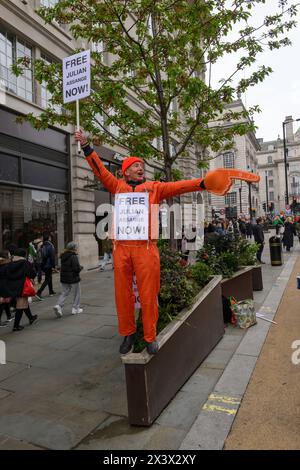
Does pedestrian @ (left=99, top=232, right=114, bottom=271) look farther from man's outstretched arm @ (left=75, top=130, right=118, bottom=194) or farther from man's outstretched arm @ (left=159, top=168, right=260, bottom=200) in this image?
man's outstretched arm @ (left=159, top=168, right=260, bottom=200)

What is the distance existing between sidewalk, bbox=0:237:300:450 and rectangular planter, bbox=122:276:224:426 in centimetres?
12

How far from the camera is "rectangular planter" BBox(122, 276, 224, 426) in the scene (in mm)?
3369

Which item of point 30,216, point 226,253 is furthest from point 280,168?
point 226,253

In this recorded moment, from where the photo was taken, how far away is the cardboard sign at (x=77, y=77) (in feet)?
15.4

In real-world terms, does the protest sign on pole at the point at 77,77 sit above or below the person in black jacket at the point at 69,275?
above

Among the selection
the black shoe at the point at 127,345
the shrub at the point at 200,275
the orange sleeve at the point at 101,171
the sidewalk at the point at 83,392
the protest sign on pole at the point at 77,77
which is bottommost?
the sidewalk at the point at 83,392

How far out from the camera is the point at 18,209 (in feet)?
40.1

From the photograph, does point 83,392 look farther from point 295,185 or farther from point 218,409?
point 295,185

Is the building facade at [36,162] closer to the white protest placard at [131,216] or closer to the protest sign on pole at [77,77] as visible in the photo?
the protest sign on pole at [77,77]

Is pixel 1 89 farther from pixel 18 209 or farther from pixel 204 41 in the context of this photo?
pixel 204 41

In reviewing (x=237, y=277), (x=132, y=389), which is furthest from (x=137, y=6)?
(x=132, y=389)

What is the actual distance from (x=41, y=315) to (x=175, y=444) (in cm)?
590

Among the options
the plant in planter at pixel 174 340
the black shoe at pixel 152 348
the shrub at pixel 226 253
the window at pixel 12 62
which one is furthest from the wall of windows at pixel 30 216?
the black shoe at pixel 152 348

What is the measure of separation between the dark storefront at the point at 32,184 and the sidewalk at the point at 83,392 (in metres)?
5.65
